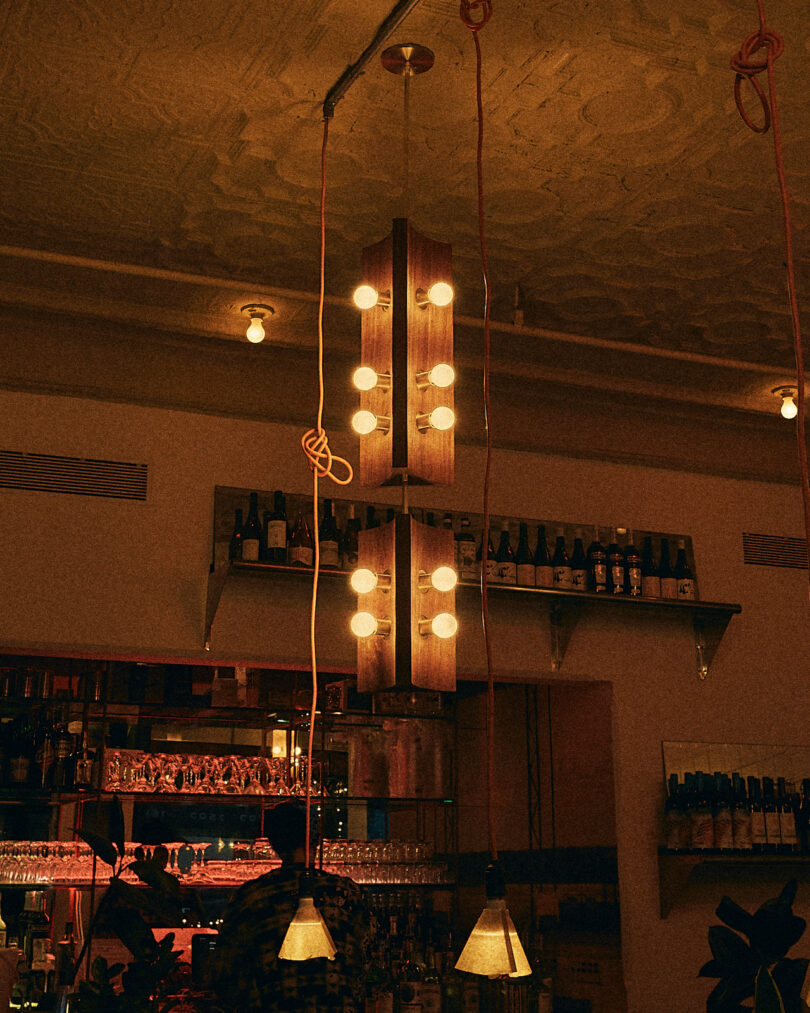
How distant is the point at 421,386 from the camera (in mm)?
2750

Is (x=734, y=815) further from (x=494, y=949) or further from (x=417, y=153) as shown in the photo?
(x=417, y=153)

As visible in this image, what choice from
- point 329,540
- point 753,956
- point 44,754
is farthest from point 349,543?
point 753,956

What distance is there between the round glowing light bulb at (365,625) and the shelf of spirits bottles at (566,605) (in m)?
1.61

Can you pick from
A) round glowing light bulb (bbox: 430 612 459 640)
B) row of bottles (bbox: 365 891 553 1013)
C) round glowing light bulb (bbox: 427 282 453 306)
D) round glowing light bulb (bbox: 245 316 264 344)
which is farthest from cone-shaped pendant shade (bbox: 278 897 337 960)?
round glowing light bulb (bbox: 245 316 264 344)

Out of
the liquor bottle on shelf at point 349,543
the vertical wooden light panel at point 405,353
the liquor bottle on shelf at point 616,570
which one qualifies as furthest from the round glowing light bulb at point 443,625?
the liquor bottle on shelf at point 616,570

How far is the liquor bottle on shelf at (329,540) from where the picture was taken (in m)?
4.47

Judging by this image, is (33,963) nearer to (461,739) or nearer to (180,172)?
(461,739)

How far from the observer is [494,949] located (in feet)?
7.20

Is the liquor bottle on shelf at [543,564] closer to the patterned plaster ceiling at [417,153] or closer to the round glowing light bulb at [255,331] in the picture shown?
the patterned plaster ceiling at [417,153]

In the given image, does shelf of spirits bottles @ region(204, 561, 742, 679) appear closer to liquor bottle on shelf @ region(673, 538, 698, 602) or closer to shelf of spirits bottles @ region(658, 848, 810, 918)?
liquor bottle on shelf @ region(673, 538, 698, 602)

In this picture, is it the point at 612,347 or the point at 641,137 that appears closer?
the point at 641,137

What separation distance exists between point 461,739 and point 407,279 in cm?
338

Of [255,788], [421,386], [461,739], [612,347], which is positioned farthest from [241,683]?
[421,386]

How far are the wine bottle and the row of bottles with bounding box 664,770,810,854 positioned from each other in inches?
81.9
